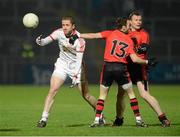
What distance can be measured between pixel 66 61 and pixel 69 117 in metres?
2.67

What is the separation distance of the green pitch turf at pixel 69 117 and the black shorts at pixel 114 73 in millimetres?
882

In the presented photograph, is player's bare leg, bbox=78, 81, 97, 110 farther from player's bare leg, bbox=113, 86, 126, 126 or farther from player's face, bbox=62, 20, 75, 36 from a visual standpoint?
player's face, bbox=62, 20, 75, 36

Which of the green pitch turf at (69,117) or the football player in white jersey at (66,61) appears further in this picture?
the football player in white jersey at (66,61)

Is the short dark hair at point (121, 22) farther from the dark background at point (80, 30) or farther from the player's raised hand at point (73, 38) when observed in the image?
the dark background at point (80, 30)

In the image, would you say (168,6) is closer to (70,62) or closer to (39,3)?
→ (39,3)

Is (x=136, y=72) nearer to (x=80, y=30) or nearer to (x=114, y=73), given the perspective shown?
(x=114, y=73)

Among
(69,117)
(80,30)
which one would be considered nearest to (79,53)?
(69,117)

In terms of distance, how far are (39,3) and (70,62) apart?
72.6 feet

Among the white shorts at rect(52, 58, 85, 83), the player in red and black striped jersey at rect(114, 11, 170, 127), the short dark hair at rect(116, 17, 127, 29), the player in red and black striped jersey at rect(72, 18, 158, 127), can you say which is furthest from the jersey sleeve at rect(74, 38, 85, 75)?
the player in red and black striped jersey at rect(114, 11, 170, 127)

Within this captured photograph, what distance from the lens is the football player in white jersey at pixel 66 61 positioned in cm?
1378

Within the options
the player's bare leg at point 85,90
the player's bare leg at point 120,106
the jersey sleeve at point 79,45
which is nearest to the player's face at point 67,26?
the jersey sleeve at point 79,45

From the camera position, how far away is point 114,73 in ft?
44.7

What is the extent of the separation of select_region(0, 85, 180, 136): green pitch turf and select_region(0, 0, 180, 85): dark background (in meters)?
7.13

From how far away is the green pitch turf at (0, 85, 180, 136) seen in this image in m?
12.6
